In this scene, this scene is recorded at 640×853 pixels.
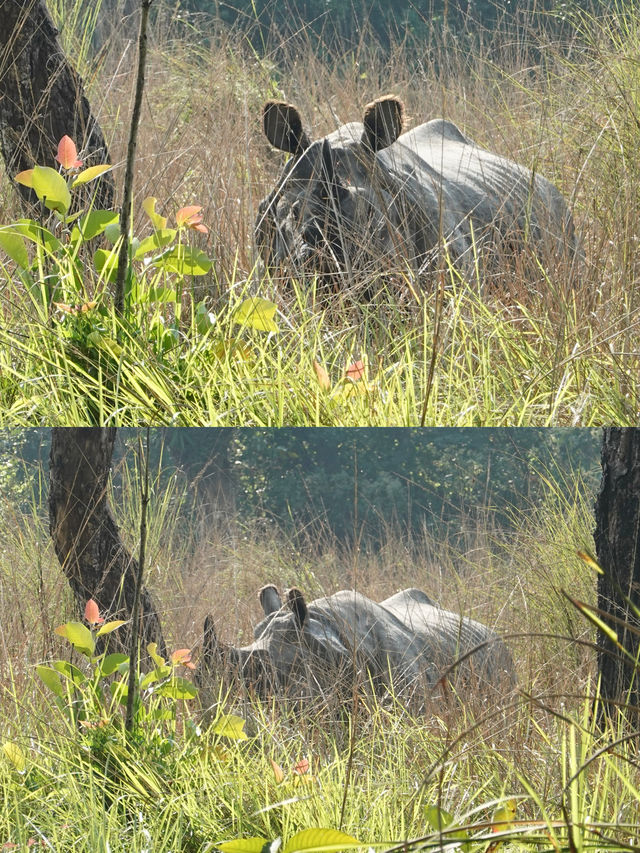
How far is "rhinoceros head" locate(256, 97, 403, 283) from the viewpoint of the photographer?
129 inches

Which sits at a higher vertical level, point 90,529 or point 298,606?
point 90,529

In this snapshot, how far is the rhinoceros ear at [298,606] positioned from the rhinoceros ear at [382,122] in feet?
5.44

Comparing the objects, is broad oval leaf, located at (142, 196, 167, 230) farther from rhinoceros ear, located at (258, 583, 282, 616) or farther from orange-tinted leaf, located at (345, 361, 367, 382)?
rhinoceros ear, located at (258, 583, 282, 616)

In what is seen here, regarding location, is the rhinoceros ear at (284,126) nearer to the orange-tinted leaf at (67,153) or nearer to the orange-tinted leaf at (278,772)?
the orange-tinted leaf at (67,153)

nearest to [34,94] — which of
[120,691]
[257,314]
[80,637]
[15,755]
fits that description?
[257,314]

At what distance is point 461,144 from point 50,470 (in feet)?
9.08

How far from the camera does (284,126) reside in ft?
11.7

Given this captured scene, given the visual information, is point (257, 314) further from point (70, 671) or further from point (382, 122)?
point (382, 122)

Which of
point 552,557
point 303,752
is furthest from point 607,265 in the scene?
point 303,752

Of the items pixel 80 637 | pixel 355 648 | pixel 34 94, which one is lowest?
pixel 355 648

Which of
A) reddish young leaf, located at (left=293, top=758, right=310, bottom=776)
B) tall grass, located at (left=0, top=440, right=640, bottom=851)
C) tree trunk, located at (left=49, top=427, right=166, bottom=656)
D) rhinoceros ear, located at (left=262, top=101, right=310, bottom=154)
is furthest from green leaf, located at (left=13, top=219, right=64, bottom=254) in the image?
reddish young leaf, located at (left=293, top=758, right=310, bottom=776)

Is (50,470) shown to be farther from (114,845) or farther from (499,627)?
(499,627)

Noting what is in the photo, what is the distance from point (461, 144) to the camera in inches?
185

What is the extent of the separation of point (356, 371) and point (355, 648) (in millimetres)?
714
